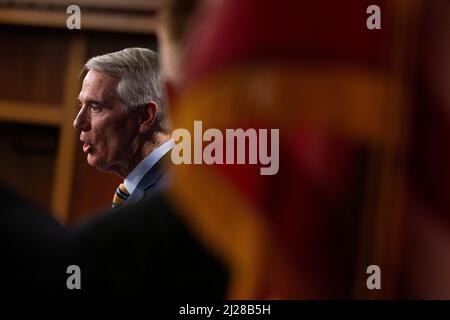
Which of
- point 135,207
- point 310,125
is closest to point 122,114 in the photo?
point 135,207

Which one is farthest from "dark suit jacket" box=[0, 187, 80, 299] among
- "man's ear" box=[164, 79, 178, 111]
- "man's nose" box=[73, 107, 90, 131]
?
"man's ear" box=[164, 79, 178, 111]

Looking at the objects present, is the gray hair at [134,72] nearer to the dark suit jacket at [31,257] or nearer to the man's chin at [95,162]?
the man's chin at [95,162]

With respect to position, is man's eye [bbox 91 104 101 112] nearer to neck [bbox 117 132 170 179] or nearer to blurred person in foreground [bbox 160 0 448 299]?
neck [bbox 117 132 170 179]

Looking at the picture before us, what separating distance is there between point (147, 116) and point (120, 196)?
12cm

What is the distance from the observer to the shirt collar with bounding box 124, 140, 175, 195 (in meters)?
0.93

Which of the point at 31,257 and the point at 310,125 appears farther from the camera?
the point at 31,257

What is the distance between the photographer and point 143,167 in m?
0.94

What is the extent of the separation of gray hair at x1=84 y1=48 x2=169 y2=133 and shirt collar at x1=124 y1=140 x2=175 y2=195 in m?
0.04

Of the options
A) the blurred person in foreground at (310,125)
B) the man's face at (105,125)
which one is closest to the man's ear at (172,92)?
the blurred person in foreground at (310,125)

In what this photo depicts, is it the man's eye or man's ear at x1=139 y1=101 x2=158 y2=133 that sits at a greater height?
the man's eye

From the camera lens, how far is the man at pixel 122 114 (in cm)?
95

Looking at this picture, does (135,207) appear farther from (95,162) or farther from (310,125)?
(310,125)
